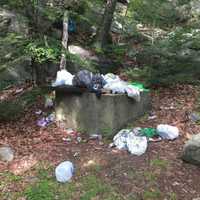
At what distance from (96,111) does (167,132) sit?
1258mm

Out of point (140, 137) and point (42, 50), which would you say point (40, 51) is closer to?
point (42, 50)

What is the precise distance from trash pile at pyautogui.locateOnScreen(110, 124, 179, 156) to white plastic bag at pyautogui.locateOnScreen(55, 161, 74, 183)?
0.97 m

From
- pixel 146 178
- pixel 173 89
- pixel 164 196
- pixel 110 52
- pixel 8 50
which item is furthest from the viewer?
pixel 110 52

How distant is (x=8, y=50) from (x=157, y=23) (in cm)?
454

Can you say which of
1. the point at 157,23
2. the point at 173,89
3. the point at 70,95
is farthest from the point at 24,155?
the point at 157,23

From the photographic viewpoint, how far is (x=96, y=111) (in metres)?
6.74

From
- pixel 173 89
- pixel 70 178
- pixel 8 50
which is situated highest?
pixel 8 50

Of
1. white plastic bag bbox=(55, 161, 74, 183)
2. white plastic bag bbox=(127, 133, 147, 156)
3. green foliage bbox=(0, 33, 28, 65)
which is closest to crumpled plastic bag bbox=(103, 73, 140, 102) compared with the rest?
white plastic bag bbox=(127, 133, 147, 156)

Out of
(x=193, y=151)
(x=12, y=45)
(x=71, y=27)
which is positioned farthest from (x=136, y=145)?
(x=71, y=27)

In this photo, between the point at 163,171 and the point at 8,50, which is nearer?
the point at 163,171

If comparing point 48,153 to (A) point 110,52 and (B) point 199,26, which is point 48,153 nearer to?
(A) point 110,52

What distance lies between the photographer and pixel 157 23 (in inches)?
418

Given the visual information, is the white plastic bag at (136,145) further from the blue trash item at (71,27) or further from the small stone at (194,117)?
the blue trash item at (71,27)

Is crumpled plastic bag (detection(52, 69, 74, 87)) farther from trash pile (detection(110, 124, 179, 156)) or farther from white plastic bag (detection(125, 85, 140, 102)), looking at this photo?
trash pile (detection(110, 124, 179, 156))
